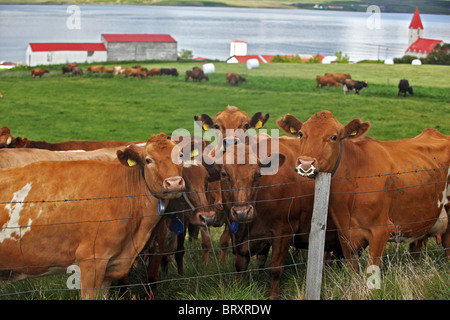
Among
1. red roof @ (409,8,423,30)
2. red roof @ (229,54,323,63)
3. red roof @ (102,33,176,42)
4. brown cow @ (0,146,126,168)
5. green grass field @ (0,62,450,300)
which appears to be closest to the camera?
brown cow @ (0,146,126,168)

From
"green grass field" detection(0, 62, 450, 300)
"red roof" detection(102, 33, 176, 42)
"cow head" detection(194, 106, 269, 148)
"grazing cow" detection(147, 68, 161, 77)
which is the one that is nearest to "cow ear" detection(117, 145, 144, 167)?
"cow head" detection(194, 106, 269, 148)

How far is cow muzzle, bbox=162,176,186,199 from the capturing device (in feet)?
16.8

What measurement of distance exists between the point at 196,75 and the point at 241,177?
103 feet

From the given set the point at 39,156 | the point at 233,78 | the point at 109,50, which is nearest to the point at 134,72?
the point at 109,50

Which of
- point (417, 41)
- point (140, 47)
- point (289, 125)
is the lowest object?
point (140, 47)

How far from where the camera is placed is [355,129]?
607cm

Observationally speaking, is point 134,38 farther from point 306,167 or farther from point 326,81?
point 306,167

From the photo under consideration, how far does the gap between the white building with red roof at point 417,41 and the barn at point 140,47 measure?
645 inches

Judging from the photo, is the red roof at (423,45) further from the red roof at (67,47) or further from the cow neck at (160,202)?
the cow neck at (160,202)

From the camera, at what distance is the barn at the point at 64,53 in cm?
3838

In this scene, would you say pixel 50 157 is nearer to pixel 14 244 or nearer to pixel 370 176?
pixel 14 244

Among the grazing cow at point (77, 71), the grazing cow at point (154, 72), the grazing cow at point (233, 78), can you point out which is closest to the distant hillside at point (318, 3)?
Answer: the grazing cow at point (233, 78)

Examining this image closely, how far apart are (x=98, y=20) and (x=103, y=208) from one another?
149 feet

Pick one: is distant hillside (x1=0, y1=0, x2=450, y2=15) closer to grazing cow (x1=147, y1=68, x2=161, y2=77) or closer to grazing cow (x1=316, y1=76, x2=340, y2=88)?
grazing cow (x1=316, y1=76, x2=340, y2=88)
